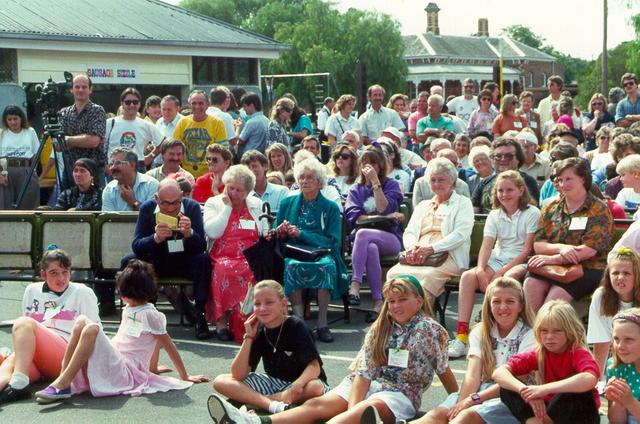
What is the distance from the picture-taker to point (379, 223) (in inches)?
406

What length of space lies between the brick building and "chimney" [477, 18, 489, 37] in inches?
755

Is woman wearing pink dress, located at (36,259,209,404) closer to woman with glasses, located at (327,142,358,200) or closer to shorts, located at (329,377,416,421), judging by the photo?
shorts, located at (329,377,416,421)

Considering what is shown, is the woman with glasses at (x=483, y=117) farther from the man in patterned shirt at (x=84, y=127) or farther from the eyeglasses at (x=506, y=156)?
the eyeglasses at (x=506, y=156)

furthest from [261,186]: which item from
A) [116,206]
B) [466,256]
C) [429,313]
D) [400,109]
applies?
[400,109]

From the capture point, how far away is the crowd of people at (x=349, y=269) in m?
6.52

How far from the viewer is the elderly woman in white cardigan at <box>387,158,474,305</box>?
30.7ft

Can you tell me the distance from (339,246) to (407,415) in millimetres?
3344

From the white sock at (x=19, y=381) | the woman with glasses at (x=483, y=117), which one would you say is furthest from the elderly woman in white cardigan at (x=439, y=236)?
the woman with glasses at (x=483, y=117)

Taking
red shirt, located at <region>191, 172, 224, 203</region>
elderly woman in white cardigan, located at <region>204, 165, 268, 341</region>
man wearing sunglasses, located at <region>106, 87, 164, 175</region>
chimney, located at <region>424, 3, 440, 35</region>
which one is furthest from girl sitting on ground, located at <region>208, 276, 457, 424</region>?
chimney, located at <region>424, 3, 440, 35</region>

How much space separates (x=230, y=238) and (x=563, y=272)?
2.95 meters

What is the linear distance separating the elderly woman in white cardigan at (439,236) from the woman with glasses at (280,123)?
191 inches

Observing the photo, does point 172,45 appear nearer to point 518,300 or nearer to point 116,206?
point 116,206

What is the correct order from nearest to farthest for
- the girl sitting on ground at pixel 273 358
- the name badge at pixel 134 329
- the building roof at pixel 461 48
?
the girl sitting on ground at pixel 273 358, the name badge at pixel 134 329, the building roof at pixel 461 48

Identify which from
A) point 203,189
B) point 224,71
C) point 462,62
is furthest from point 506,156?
point 462,62
